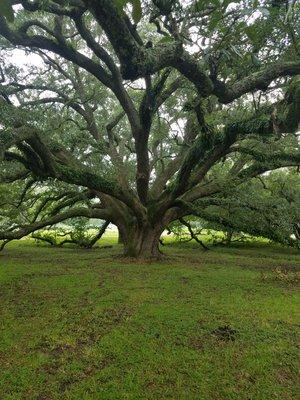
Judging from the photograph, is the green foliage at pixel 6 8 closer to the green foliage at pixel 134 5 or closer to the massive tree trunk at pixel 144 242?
the green foliage at pixel 134 5

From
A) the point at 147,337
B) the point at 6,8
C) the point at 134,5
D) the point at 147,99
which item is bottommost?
the point at 147,337

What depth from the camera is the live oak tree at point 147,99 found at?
3318mm

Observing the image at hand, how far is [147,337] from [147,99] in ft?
18.3

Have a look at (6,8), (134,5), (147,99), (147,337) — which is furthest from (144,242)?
(6,8)

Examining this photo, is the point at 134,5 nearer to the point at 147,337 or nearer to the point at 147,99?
the point at 147,337

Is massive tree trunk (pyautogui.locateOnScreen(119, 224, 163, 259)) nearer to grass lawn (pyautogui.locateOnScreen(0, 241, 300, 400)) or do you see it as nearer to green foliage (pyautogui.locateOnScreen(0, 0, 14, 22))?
grass lawn (pyautogui.locateOnScreen(0, 241, 300, 400))

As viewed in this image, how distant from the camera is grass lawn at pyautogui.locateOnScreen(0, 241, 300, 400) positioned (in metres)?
4.20

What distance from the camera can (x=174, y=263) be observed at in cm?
1188

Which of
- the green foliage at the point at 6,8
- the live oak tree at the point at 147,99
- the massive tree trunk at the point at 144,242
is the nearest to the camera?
the green foliage at the point at 6,8

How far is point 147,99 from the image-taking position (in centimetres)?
870

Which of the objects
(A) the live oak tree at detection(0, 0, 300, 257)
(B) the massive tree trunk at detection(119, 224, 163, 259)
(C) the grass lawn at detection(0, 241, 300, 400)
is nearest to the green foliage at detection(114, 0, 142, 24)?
(A) the live oak tree at detection(0, 0, 300, 257)

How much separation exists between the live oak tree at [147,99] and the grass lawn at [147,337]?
108 inches

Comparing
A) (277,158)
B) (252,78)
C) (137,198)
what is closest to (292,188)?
(277,158)

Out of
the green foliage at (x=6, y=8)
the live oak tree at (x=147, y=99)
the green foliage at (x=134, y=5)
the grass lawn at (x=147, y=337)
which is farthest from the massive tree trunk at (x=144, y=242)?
the green foliage at (x=6, y=8)
